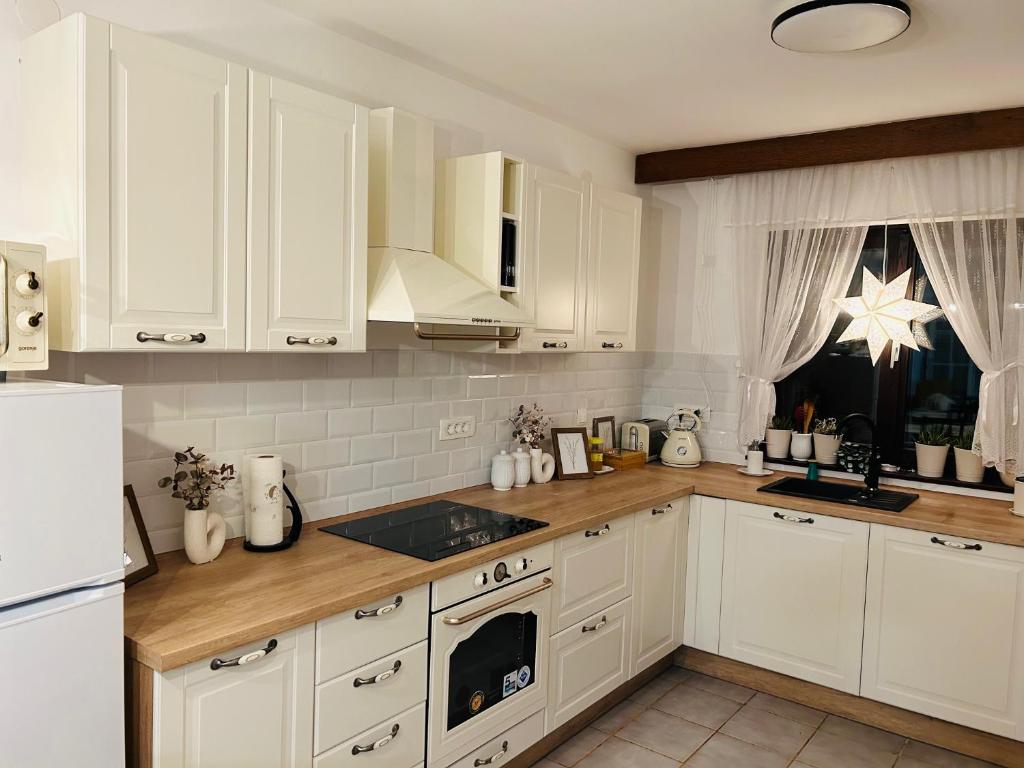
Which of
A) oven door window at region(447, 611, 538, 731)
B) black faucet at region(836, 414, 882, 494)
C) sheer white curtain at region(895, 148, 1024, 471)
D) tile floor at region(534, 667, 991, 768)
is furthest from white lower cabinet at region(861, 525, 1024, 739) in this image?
oven door window at region(447, 611, 538, 731)

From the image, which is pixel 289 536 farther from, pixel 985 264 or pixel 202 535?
pixel 985 264

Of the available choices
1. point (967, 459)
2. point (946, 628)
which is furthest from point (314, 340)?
point (967, 459)

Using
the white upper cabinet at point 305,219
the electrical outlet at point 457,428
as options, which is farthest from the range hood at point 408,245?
the electrical outlet at point 457,428

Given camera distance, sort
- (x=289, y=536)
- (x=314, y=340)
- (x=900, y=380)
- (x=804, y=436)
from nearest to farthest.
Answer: (x=314, y=340) → (x=289, y=536) → (x=900, y=380) → (x=804, y=436)

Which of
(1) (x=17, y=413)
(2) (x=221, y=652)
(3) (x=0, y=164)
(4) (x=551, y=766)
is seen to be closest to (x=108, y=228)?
(3) (x=0, y=164)

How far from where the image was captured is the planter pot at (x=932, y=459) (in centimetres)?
362

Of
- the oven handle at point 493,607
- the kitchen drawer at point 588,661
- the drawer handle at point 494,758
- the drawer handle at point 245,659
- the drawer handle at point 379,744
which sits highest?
the drawer handle at point 245,659

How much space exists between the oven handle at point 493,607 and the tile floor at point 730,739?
2.33ft

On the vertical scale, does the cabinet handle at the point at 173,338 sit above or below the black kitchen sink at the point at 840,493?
above

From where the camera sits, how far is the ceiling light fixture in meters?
2.18

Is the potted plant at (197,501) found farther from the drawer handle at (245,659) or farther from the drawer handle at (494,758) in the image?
the drawer handle at (494,758)

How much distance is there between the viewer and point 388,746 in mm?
2178

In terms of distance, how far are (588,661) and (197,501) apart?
164 centimetres

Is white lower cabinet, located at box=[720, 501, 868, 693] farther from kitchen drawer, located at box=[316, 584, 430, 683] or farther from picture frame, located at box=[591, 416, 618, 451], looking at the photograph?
kitchen drawer, located at box=[316, 584, 430, 683]
